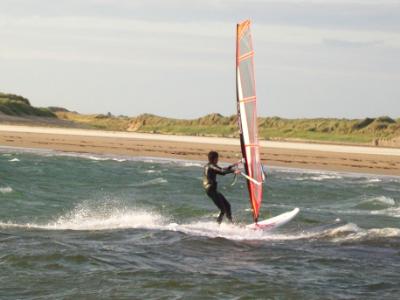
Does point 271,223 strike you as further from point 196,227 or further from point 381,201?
point 381,201

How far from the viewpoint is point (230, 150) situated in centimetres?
3538

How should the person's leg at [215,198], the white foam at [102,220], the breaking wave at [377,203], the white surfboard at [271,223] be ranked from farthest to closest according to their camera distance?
the breaking wave at [377,203] → the white foam at [102,220] → the white surfboard at [271,223] → the person's leg at [215,198]

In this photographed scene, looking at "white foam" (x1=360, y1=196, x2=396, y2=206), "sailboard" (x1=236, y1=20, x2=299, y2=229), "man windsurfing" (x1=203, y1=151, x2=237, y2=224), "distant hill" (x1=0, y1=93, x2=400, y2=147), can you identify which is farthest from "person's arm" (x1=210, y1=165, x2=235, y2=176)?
"distant hill" (x1=0, y1=93, x2=400, y2=147)

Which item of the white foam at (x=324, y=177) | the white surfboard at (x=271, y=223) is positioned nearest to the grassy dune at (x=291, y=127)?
the white foam at (x=324, y=177)

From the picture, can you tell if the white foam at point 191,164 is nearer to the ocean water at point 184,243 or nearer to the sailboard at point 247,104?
the ocean water at point 184,243

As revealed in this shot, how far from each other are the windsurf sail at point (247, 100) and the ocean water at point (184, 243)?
118 cm

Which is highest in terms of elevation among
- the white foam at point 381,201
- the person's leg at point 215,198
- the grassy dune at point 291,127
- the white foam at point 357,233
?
the grassy dune at point 291,127

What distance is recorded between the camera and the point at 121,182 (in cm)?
2319

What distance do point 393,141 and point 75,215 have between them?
101 ft

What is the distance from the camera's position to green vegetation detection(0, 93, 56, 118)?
66006 millimetres

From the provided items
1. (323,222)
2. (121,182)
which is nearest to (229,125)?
(121,182)

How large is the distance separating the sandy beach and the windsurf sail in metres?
16.4

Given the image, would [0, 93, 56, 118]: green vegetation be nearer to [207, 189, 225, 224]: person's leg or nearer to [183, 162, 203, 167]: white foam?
[183, 162, 203, 167]: white foam

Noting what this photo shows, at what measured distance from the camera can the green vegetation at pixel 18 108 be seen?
66.0 m
